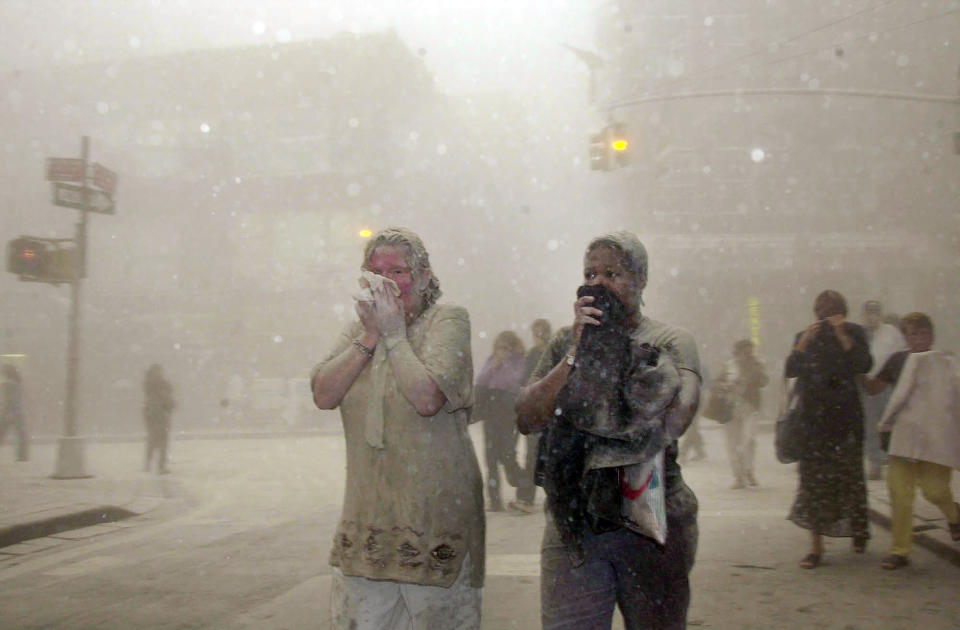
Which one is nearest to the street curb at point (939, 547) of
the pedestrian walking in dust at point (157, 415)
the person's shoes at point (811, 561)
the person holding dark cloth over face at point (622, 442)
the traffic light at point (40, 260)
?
the person's shoes at point (811, 561)

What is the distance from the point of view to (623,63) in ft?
113

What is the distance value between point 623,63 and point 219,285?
18241 mm

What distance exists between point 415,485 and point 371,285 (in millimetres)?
607

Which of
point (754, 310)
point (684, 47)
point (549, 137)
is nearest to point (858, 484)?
point (754, 310)

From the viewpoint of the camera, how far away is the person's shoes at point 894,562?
18.9 feet

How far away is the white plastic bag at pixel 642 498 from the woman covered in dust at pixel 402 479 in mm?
468

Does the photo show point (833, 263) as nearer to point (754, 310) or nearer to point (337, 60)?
point (754, 310)

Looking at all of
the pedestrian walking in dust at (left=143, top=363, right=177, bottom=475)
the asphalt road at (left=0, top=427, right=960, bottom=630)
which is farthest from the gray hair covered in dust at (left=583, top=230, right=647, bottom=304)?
the pedestrian walking in dust at (left=143, top=363, right=177, bottom=475)

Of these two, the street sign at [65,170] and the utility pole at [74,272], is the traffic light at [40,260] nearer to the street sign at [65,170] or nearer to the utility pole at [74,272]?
the utility pole at [74,272]

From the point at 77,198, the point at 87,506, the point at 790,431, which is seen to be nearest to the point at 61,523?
the point at 87,506

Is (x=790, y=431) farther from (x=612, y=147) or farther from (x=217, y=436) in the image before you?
(x=217, y=436)

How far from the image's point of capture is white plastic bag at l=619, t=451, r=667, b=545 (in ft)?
8.00

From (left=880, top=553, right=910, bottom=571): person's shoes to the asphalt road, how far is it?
0.17ft

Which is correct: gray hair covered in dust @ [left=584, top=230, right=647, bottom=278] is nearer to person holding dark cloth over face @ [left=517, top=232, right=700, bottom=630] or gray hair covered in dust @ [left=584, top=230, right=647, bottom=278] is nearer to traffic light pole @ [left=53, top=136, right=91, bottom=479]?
person holding dark cloth over face @ [left=517, top=232, right=700, bottom=630]
